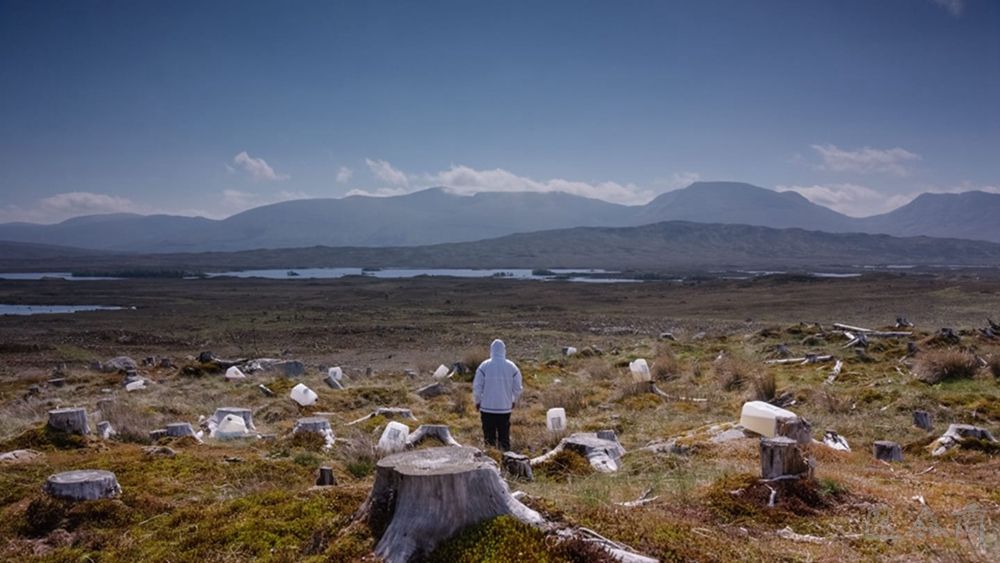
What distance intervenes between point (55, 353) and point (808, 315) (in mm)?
41365

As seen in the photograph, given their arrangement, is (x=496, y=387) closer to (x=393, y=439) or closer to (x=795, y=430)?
(x=393, y=439)

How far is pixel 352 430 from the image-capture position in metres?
11.2

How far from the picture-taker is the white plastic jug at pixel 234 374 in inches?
742

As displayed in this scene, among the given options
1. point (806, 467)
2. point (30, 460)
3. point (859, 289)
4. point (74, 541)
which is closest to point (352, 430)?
point (30, 460)

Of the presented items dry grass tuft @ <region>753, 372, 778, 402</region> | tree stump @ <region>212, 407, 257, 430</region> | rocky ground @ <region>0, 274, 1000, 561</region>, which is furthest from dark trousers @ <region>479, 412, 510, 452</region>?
dry grass tuft @ <region>753, 372, 778, 402</region>

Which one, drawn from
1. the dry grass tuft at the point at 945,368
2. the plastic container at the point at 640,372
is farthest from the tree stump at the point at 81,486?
the dry grass tuft at the point at 945,368

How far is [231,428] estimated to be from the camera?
11.3 meters

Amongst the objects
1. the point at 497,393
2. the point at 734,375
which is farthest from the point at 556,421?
the point at 734,375

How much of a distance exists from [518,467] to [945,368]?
12585 millimetres

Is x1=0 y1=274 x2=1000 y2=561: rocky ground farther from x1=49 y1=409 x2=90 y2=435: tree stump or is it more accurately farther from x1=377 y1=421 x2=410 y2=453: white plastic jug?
x1=377 y1=421 x2=410 y2=453: white plastic jug

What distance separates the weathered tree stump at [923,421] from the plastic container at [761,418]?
120 inches

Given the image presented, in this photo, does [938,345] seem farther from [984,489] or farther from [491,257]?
[491,257]

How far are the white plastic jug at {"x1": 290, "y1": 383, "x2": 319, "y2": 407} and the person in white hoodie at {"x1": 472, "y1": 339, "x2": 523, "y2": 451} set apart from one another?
581 cm

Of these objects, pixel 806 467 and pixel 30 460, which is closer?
pixel 806 467
